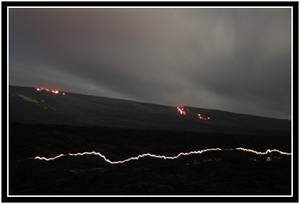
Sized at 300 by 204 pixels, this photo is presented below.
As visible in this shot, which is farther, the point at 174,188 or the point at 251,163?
the point at 251,163

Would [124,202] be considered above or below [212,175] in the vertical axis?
above

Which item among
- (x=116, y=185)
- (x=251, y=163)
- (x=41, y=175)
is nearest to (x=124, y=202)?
(x=116, y=185)

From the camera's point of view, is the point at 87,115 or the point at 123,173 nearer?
the point at 123,173

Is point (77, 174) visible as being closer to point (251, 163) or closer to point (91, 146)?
point (91, 146)

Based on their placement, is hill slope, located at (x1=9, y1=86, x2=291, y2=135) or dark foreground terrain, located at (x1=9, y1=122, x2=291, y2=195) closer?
dark foreground terrain, located at (x1=9, y1=122, x2=291, y2=195)

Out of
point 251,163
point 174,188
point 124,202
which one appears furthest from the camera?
point 251,163

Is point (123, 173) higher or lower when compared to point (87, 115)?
lower

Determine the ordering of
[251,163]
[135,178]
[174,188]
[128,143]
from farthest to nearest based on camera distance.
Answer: [128,143] → [251,163] → [135,178] → [174,188]

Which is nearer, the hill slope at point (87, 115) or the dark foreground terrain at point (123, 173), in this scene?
the dark foreground terrain at point (123, 173)

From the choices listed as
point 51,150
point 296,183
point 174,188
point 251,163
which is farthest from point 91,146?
point 296,183
